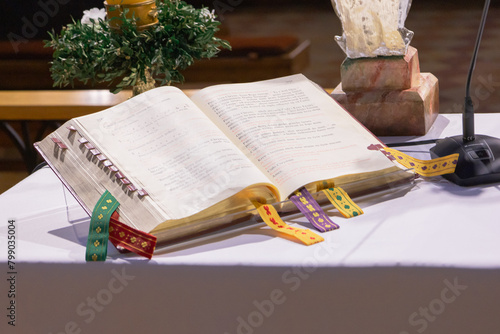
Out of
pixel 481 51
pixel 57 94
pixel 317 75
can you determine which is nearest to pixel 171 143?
pixel 57 94

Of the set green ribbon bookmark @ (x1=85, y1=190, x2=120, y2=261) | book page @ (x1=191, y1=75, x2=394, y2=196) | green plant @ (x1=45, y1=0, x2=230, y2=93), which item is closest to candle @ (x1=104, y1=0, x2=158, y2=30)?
green plant @ (x1=45, y1=0, x2=230, y2=93)

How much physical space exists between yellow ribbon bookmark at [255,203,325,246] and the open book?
22mm

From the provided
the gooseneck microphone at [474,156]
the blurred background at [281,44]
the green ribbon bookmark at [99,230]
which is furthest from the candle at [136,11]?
the blurred background at [281,44]

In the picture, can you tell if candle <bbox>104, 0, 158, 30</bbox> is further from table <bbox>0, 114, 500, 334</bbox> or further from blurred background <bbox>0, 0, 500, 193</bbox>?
blurred background <bbox>0, 0, 500, 193</bbox>

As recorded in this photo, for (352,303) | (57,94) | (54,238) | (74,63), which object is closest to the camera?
(352,303)

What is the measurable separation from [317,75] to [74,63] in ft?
10.1

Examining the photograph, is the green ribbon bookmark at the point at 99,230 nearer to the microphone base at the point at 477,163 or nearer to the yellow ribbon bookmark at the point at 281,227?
the yellow ribbon bookmark at the point at 281,227

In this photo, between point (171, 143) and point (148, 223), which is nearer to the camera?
point (148, 223)

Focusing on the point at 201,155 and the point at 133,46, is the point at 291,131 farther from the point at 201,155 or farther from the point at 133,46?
the point at 133,46

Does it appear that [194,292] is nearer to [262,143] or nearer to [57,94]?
[262,143]

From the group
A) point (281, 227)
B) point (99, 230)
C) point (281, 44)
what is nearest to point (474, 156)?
point (281, 227)

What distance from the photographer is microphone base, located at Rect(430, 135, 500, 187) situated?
2.95 ft

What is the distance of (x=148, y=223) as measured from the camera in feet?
2.49

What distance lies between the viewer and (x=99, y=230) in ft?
2.52
